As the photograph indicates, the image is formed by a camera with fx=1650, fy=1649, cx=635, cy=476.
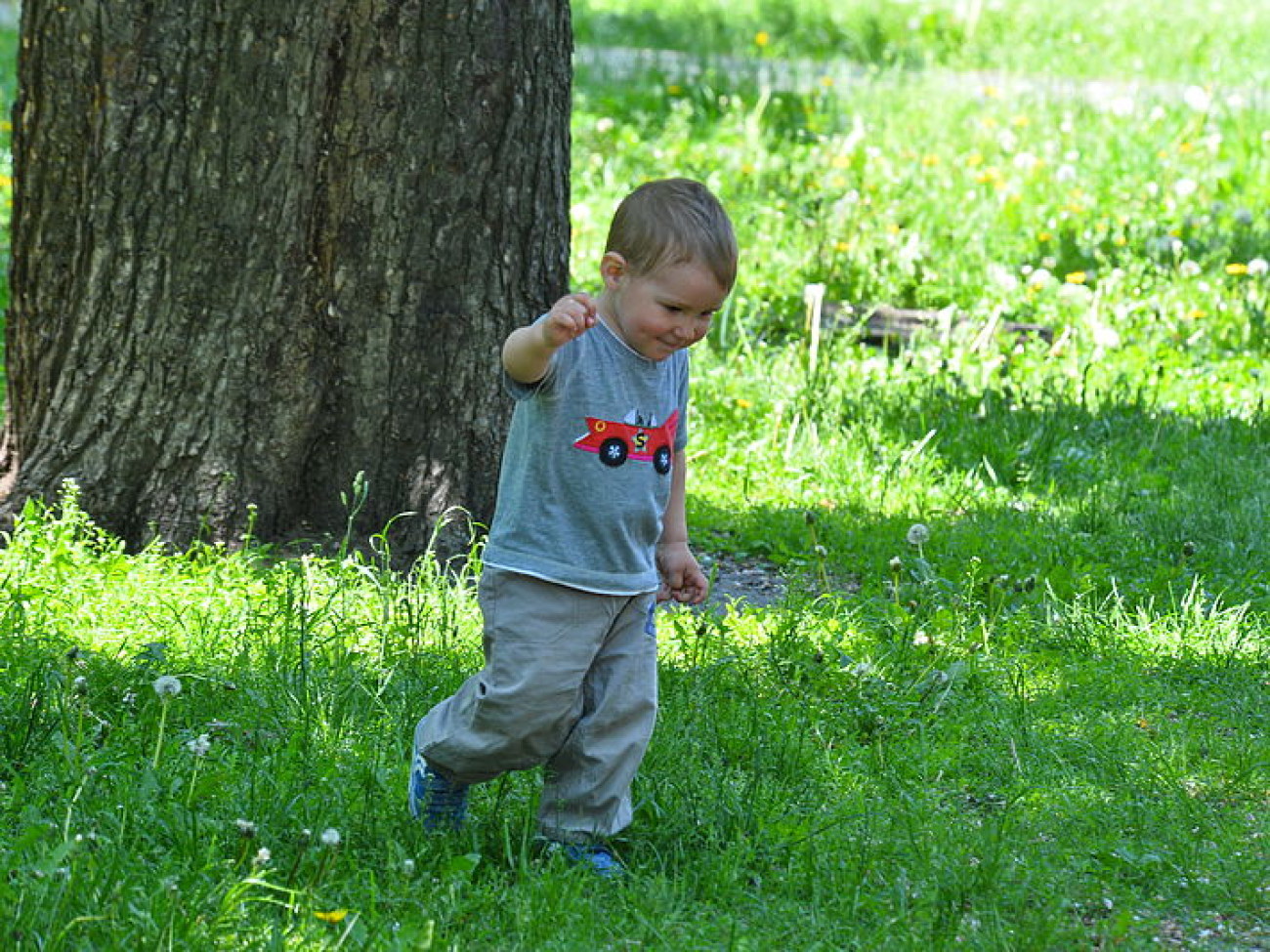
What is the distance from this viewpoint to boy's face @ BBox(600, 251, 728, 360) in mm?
2879

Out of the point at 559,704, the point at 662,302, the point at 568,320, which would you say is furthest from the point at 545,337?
the point at 559,704

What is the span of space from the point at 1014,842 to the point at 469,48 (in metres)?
2.41

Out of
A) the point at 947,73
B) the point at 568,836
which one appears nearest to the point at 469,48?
the point at 568,836

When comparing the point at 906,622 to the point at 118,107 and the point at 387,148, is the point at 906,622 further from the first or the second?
the point at 118,107

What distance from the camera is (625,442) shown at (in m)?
3.02

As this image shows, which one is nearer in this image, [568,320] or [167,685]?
[568,320]

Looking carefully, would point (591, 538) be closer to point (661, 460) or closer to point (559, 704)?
point (661, 460)

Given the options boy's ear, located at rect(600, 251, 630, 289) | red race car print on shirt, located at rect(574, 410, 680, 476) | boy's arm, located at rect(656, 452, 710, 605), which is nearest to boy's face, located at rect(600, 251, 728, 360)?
boy's ear, located at rect(600, 251, 630, 289)

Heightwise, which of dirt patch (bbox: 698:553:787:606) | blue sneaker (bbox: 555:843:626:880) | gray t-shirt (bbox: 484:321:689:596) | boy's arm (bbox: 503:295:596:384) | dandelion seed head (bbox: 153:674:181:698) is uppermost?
boy's arm (bbox: 503:295:596:384)

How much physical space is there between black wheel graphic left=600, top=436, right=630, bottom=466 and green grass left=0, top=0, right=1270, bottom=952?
74 cm

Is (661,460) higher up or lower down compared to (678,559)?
higher up

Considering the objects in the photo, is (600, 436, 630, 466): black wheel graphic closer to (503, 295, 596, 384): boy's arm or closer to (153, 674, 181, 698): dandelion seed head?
(503, 295, 596, 384): boy's arm

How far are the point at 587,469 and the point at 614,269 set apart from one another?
1.19 ft

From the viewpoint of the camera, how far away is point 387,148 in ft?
14.1
